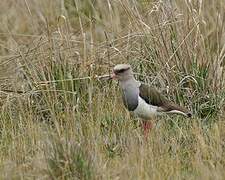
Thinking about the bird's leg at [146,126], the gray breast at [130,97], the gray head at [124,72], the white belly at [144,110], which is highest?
the gray head at [124,72]

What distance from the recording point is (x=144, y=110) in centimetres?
605

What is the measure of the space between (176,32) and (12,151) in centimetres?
217

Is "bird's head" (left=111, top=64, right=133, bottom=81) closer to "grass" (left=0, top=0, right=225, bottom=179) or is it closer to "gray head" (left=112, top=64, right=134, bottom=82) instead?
"gray head" (left=112, top=64, right=134, bottom=82)

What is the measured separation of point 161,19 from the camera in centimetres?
711

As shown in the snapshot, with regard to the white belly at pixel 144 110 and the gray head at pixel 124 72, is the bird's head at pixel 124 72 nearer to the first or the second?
the gray head at pixel 124 72

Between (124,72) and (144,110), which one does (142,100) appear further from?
(124,72)

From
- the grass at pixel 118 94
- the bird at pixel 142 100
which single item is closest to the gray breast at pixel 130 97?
the bird at pixel 142 100

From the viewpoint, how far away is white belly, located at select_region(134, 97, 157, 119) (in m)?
6.05

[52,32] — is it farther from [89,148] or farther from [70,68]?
[89,148]

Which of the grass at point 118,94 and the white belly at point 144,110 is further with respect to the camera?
Answer: the white belly at point 144,110

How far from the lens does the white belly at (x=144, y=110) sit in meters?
6.05

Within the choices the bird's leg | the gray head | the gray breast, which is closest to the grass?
the bird's leg

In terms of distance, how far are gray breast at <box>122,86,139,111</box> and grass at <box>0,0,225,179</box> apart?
0.65ft

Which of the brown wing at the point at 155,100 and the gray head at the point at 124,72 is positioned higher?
the gray head at the point at 124,72
